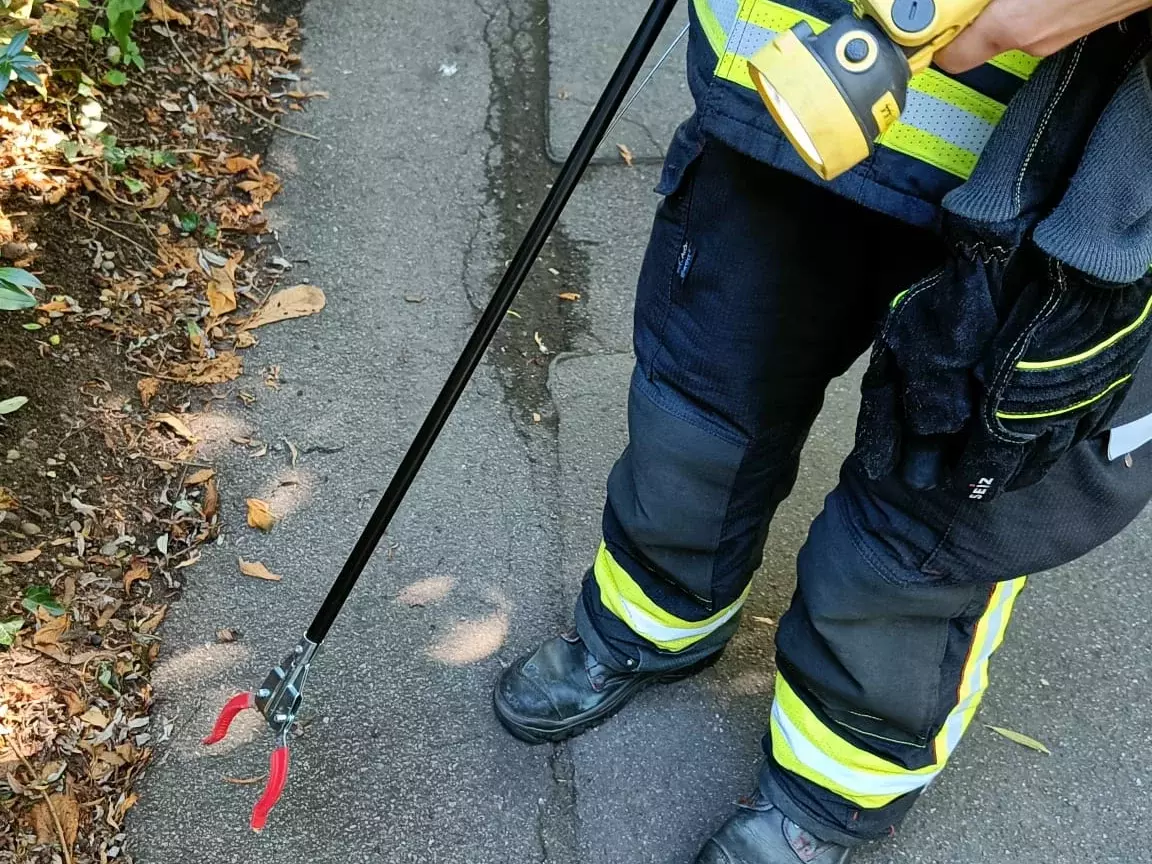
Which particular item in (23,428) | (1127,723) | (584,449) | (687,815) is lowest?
(23,428)

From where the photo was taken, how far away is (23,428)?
6.85 ft

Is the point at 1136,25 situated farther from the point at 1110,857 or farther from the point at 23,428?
the point at 23,428

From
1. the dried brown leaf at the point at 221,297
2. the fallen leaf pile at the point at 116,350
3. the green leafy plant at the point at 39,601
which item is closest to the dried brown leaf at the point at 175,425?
the fallen leaf pile at the point at 116,350

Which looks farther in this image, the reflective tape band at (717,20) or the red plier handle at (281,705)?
the red plier handle at (281,705)

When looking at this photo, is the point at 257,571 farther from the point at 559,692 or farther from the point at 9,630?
the point at 559,692

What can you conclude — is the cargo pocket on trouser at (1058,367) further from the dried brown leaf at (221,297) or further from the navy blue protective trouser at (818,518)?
the dried brown leaf at (221,297)

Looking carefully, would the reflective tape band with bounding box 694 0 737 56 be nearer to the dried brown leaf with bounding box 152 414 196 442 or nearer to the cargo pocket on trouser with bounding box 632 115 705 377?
the cargo pocket on trouser with bounding box 632 115 705 377

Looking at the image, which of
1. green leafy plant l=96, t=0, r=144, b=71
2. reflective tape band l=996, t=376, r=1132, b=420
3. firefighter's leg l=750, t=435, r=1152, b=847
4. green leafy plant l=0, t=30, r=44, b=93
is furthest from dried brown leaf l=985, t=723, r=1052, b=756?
green leafy plant l=96, t=0, r=144, b=71

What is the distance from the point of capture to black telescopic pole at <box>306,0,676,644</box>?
132cm

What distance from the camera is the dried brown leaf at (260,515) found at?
7.03ft

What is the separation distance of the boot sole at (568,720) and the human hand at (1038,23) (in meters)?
1.32

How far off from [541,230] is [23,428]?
127 centimetres

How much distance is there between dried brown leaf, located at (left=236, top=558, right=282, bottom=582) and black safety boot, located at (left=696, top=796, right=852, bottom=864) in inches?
38.6

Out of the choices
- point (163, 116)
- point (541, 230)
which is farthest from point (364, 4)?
point (541, 230)
